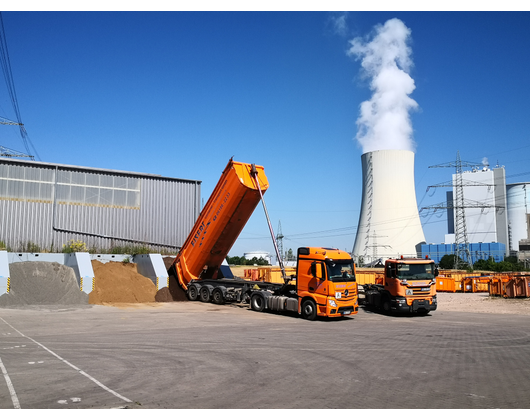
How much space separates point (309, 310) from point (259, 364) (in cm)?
855

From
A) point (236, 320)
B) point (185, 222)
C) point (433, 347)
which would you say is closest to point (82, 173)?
point (185, 222)

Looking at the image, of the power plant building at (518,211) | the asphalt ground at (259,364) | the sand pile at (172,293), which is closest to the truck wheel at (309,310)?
the asphalt ground at (259,364)

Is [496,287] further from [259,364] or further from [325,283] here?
[259,364]

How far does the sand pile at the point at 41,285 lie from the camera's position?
20828mm

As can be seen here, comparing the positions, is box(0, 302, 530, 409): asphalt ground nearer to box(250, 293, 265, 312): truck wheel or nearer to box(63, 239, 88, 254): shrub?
box(250, 293, 265, 312): truck wheel

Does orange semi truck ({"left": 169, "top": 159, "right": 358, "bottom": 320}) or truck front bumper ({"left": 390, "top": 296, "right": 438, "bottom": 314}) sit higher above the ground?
orange semi truck ({"left": 169, "top": 159, "right": 358, "bottom": 320})

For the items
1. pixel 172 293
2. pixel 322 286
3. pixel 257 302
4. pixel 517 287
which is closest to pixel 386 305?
pixel 322 286

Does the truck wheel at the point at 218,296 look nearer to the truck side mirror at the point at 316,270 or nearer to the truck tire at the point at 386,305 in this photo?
the truck side mirror at the point at 316,270

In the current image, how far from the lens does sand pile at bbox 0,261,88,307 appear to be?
820 inches

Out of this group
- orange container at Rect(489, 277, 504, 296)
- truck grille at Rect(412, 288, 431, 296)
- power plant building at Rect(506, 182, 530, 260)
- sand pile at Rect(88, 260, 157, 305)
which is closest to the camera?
truck grille at Rect(412, 288, 431, 296)

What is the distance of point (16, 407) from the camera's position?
19.9 ft

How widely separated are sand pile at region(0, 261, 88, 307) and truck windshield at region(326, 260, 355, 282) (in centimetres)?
1200

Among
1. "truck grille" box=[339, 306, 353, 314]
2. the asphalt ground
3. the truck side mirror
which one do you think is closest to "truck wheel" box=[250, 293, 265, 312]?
the asphalt ground

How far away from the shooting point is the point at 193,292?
2308 cm
